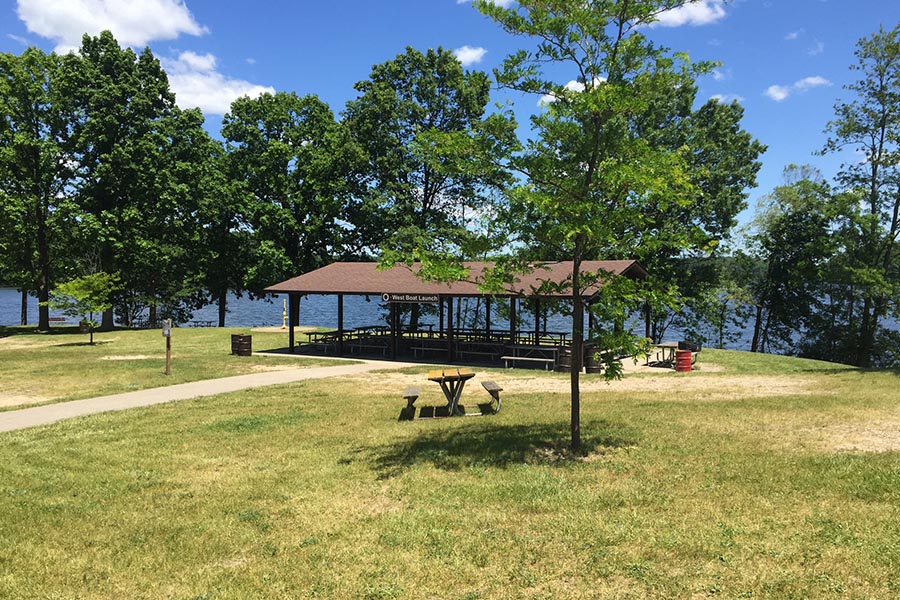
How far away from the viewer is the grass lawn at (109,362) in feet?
46.4

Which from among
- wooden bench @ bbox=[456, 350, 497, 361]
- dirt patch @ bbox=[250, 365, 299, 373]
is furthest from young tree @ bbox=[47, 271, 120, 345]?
wooden bench @ bbox=[456, 350, 497, 361]

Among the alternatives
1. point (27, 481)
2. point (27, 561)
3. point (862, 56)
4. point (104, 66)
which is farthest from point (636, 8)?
point (104, 66)

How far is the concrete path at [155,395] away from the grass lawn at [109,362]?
67 centimetres

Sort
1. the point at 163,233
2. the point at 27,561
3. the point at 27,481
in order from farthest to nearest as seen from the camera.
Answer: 1. the point at 163,233
2. the point at 27,481
3. the point at 27,561

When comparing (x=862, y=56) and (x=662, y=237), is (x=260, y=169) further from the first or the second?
(x=662, y=237)

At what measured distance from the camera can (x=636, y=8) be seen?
7.36 m

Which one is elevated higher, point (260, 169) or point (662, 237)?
point (260, 169)

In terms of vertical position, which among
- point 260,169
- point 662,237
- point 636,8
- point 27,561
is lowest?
point 27,561

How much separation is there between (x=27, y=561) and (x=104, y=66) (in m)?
36.9

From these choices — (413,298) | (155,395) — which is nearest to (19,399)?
(155,395)

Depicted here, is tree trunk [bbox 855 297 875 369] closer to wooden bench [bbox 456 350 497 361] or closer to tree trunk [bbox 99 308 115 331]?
wooden bench [bbox 456 350 497 361]

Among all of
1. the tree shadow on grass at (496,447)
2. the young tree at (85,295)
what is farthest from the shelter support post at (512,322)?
the young tree at (85,295)

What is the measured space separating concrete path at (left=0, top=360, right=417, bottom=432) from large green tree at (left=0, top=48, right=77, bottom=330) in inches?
858

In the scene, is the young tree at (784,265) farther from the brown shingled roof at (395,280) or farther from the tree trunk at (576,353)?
the tree trunk at (576,353)
